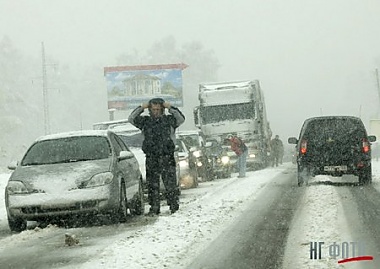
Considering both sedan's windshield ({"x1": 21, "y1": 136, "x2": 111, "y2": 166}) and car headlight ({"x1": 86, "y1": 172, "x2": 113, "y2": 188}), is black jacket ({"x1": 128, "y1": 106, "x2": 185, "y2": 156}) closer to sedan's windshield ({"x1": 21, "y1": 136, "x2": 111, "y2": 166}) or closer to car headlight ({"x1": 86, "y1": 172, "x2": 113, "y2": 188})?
sedan's windshield ({"x1": 21, "y1": 136, "x2": 111, "y2": 166})

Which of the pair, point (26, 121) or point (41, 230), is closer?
point (41, 230)

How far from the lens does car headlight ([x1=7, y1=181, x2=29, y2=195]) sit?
1148cm

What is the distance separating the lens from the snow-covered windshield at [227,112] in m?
33.8

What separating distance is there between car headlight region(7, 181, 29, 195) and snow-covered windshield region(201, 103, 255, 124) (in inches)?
885

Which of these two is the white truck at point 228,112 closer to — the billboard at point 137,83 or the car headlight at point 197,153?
the car headlight at point 197,153

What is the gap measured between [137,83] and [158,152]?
170 ft

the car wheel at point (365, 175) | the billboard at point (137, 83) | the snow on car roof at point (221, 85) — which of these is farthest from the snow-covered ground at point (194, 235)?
the billboard at point (137, 83)

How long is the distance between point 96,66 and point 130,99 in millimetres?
58945

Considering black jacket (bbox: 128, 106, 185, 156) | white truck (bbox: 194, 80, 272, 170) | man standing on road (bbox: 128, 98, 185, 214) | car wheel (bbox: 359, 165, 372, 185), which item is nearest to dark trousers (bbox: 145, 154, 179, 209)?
man standing on road (bbox: 128, 98, 185, 214)

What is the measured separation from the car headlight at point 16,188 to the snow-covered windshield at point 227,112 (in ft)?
73.8

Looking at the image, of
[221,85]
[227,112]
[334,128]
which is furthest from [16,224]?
[221,85]

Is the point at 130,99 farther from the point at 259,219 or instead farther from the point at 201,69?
the point at 259,219

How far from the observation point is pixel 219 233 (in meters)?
9.73

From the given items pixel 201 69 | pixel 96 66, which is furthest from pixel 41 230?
pixel 96 66
